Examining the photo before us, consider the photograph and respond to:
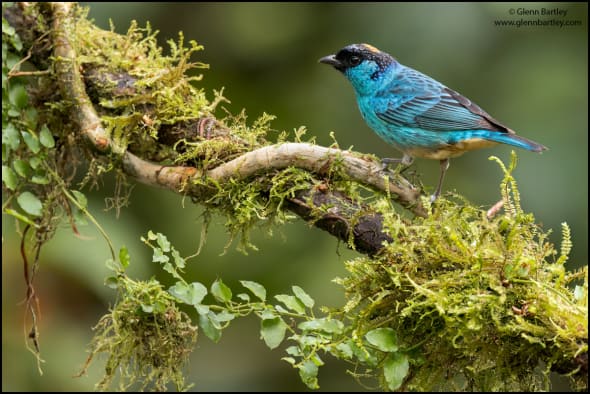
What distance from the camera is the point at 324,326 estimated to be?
7.82ft

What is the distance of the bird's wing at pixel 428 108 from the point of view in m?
3.62

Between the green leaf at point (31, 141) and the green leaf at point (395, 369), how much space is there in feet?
4.87

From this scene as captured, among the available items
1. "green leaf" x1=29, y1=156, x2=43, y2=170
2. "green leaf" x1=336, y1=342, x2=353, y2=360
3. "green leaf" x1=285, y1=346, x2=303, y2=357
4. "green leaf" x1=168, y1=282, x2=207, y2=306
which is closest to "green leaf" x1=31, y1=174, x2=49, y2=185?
"green leaf" x1=29, y1=156, x2=43, y2=170

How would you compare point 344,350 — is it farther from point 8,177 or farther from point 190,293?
point 8,177

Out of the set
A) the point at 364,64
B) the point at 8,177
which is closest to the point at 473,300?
the point at 8,177

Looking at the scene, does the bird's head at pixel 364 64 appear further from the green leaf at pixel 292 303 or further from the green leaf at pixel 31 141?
the green leaf at pixel 292 303

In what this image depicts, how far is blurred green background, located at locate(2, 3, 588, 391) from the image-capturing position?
4.59 meters

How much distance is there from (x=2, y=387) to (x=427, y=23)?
121 inches

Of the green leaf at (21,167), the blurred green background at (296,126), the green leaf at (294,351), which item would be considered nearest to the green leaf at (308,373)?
the green leaf at (294,351)

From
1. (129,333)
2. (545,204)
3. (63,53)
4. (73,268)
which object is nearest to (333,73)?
(545,204)

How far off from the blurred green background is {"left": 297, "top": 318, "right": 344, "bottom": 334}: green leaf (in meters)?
1.95

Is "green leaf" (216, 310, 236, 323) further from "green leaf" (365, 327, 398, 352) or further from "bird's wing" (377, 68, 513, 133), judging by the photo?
"bird's wing" (377, 68, 513, 133)

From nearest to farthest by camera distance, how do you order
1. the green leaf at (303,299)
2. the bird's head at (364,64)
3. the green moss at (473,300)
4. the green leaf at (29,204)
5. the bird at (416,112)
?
the green moss at (473,300) → the green leaf at (303,299) → the green leaf at (29,204) → the bird at (416,112) → the bird's head at (364,64)

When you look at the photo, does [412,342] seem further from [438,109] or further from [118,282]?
[438,109]
